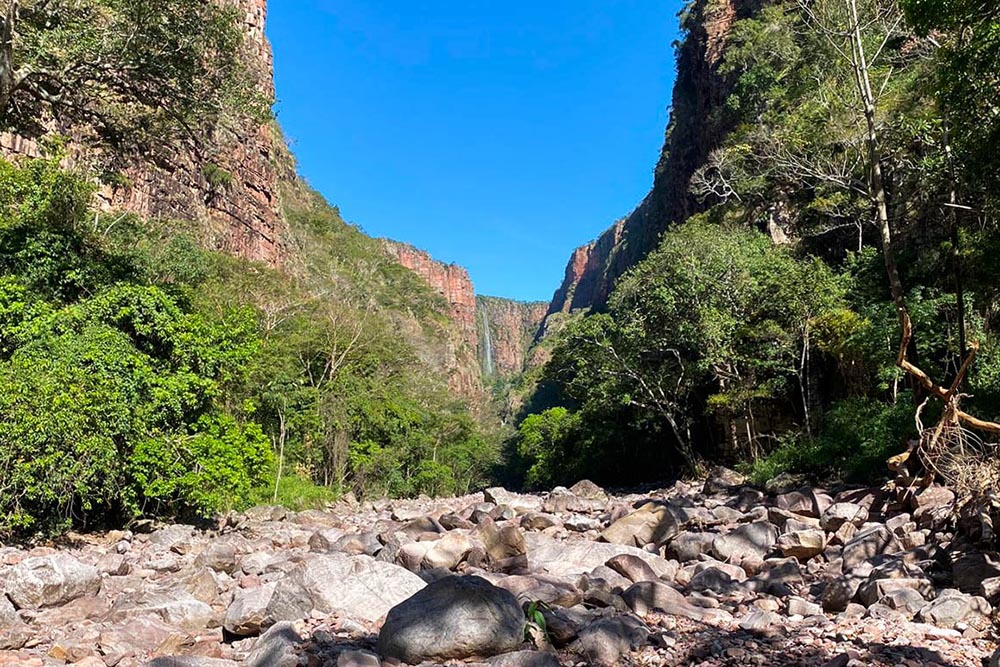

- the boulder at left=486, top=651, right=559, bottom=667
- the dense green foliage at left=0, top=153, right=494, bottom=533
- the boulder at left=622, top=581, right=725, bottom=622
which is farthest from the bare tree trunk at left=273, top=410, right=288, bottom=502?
the boulder at left=486, top=651, right=559, bottom=667

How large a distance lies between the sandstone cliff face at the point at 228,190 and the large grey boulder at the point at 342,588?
23733mm

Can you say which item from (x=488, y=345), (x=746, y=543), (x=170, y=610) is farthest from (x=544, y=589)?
(x=488, y=345)

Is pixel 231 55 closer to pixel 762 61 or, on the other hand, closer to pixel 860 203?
pixel 860 203

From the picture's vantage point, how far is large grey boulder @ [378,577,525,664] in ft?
13.6

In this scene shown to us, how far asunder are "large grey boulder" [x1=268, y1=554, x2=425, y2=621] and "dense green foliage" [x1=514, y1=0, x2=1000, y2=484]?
790 centimetres

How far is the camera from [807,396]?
17938mm

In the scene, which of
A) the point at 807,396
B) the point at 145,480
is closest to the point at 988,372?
the point at 807,396

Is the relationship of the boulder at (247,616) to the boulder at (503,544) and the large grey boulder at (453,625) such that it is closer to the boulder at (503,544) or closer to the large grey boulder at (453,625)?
the large grey boulder at (453,625)

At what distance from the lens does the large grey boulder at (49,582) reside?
18.2 feet

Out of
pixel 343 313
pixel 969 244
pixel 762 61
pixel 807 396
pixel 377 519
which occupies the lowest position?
pixel 377 519

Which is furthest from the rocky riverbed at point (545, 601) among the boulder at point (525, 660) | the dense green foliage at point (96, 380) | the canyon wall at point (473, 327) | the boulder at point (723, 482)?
the canyon wall at point (473, 327)

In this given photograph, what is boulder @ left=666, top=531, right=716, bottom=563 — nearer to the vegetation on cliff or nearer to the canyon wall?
the vegetation on cliff

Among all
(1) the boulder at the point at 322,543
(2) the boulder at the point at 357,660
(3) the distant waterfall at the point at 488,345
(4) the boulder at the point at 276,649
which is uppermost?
(3) the distant waterfall at the point at 488,345

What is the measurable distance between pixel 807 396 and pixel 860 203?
19.9ft
